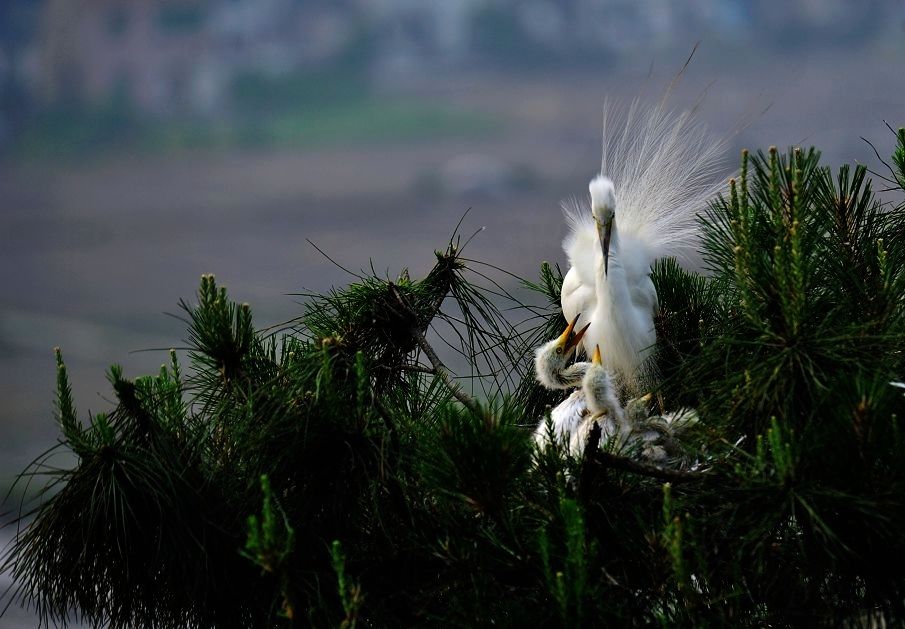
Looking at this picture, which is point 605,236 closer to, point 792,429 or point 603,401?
point 603,401

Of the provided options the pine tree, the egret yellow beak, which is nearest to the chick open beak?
the egret yellow beak

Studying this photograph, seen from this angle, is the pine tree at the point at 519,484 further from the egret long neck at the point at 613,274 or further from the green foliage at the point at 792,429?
the egret long neck at the point at 613,274

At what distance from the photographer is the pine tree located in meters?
0.93

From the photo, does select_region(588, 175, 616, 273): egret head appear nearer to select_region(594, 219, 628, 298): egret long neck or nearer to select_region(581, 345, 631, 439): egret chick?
select_region(594, 219, 628, 298): egret long neck

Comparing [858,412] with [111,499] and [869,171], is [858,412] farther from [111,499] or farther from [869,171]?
[111,499]

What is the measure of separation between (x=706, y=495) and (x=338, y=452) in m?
0.44

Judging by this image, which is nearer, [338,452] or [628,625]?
[628,625]

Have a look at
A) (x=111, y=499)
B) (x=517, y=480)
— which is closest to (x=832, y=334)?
(x=517, y=480)

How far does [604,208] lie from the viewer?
1720 mm

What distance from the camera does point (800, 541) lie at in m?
0.98

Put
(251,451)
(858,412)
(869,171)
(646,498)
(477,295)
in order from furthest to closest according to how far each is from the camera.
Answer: (477,295), (869,171), (251,451), (646,498), (858,412)

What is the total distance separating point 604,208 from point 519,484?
0.78 m

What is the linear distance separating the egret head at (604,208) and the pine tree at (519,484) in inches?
14.4

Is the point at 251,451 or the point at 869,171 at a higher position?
the point at 869,171
